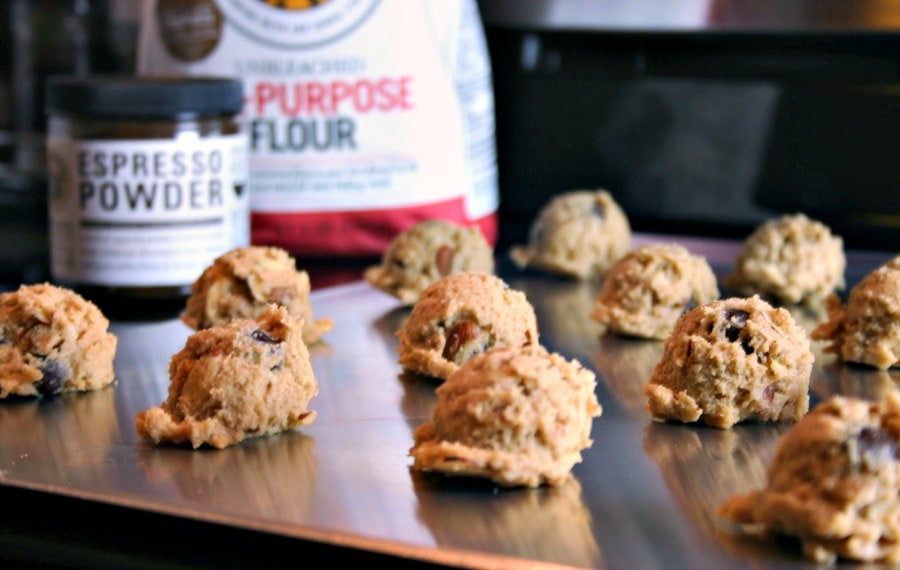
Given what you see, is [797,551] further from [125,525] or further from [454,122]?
[454,122]

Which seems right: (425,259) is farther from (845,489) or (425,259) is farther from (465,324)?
(845,489)

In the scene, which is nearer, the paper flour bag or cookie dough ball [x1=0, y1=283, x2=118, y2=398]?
cookie dough ball [x1=0, y1=283, x2=118, y2=398]

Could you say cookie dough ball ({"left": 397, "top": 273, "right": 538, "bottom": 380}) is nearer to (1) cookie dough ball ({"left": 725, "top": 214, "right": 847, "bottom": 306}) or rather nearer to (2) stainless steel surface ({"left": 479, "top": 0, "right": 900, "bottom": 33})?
(1) cookie dough ball ({"left": 725, "top": 214, "right": 847, "bottom": 306})

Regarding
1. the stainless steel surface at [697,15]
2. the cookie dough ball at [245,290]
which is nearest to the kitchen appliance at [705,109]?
the stainless steel surface at [697,15]

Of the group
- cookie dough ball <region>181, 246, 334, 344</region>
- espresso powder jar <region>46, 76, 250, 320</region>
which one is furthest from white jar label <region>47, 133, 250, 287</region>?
cookie dough ball <region>181, 246, 334, 344</region>

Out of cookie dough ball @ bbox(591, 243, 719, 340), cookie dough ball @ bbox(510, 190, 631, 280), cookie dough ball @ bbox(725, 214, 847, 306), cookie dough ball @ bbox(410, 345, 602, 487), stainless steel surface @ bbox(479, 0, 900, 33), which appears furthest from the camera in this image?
stainless steel surface @ bbox(479, 0, 900, 33)
